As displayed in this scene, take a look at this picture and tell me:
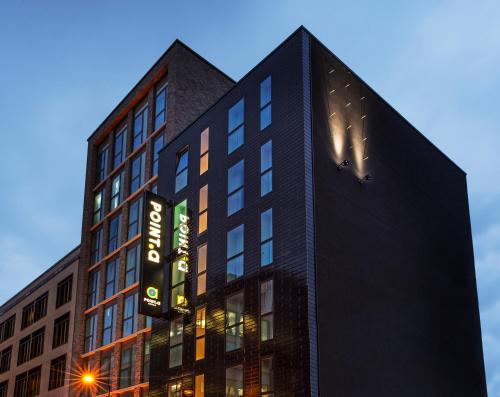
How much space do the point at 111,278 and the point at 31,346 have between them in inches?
637

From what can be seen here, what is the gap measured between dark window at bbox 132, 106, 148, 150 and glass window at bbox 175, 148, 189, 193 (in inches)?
378

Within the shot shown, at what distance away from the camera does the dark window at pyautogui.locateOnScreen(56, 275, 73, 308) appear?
56800mm

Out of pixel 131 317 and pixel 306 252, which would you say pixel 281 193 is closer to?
pixel 306 252

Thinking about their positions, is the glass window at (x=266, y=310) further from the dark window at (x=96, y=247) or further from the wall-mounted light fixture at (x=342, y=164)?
the dark window at (x=96, y=247)

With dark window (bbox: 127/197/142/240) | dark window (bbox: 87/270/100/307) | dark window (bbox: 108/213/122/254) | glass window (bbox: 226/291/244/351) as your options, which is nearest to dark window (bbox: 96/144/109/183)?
dark window (bbox: 108/213/122/254)

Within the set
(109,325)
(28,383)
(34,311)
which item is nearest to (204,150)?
(109,325)

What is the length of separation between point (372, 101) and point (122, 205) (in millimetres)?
21043

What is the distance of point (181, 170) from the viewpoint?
42.2 metres

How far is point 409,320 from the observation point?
35.4 metres

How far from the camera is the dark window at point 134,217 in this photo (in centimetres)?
4907

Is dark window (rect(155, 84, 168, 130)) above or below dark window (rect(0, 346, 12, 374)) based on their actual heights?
above

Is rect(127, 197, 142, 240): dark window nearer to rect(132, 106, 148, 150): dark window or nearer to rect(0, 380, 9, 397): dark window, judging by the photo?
rect(132, 106, 148, 150): dark window

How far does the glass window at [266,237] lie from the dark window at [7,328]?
144ft

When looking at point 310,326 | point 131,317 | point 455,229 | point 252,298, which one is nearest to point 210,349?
point 252,298
